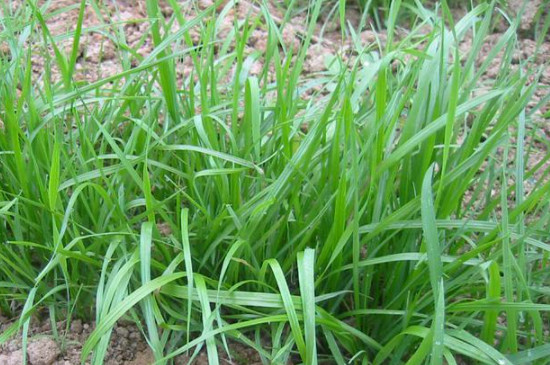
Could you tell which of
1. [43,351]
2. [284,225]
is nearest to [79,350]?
[43,351]

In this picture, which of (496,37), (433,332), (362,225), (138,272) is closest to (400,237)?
(362,225)

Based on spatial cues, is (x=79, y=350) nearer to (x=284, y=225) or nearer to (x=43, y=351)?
(x=43, y=351)

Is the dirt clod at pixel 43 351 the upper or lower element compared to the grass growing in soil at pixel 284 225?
lower

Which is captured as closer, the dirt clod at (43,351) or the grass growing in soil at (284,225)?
the grass growing in soil at (284,225)

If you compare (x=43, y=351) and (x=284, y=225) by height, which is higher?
(x=284, y=225)

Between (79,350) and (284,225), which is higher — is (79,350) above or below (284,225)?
below

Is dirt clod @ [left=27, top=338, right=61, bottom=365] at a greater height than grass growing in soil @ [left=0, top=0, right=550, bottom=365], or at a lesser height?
lesser

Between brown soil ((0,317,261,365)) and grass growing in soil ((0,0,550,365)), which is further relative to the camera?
brown soil ((0,317,261,365))

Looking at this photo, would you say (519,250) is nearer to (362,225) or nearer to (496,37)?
(362,225)
